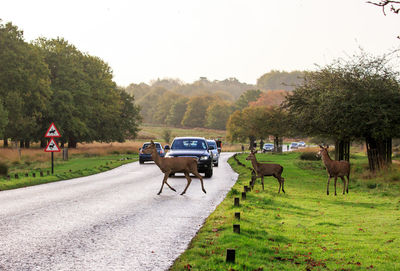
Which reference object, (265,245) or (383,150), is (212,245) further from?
(383,150)

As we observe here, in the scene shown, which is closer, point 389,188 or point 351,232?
point 351,232

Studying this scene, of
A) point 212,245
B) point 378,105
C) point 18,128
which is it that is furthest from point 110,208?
point 18,128

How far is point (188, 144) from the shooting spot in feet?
79.0

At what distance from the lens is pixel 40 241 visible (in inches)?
317

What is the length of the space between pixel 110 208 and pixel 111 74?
185ft

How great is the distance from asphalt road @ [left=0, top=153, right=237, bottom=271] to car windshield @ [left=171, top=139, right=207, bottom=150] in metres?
6.90

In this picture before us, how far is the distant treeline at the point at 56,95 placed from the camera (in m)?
44.5

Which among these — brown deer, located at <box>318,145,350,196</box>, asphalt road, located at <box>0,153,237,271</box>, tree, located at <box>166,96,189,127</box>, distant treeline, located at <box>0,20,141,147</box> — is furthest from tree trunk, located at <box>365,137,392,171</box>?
tree, located at <box>166,96,189,127</box>

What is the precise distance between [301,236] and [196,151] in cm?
1466

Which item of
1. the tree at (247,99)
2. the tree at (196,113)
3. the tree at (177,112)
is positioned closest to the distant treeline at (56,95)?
the tree at (196,113)

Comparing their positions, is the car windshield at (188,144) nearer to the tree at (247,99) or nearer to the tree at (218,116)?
the tree at (218,116)

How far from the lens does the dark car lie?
74.1ft

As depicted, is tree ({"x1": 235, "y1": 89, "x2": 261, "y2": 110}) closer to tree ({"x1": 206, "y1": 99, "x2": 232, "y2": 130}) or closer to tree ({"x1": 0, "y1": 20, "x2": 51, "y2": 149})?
tree ({"x1": 206, "y1": 99, "x2": 232, "y2": 130})

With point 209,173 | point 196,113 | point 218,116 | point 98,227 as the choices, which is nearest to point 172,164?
point 98,227
